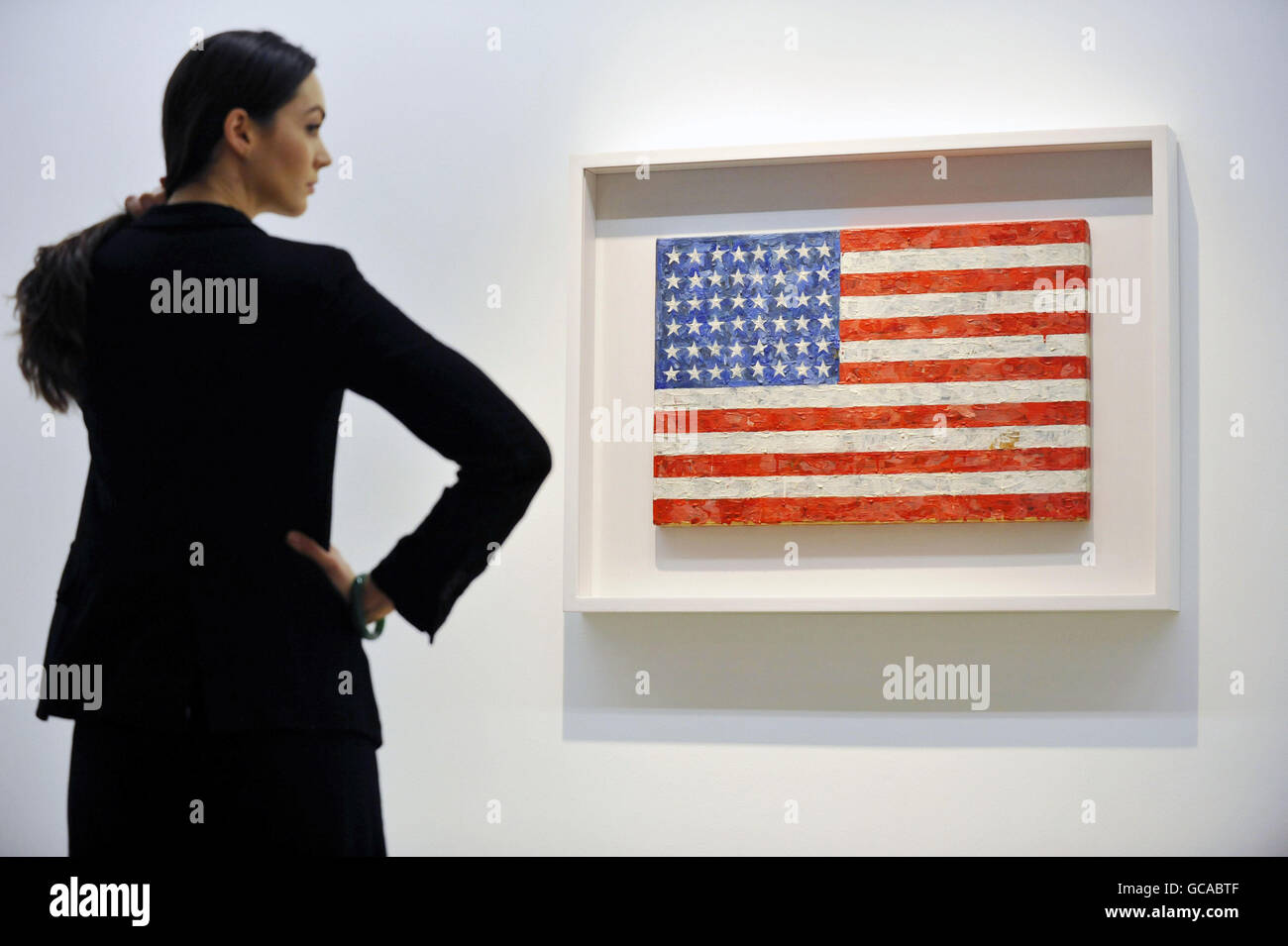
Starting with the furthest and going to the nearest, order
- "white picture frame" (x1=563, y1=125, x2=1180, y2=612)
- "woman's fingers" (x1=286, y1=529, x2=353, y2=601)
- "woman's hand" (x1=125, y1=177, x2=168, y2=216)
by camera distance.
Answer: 1. "woman's hand" (x1=125, y1=177, x2=168, y2=216)
2. "woman's fingers" (x1=286, y1=529, x2=353, y2=601)
3. "white picture frame" (x1=563, y1=125, x2=1180, y2=612)

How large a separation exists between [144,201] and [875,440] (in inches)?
48.9

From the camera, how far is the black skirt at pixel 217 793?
2.07m

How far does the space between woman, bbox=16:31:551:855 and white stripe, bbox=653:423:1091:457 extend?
0.25 metres

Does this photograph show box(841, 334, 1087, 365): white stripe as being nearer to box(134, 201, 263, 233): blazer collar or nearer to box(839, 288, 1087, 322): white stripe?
box(839, 288, 1087, 322): white stripe

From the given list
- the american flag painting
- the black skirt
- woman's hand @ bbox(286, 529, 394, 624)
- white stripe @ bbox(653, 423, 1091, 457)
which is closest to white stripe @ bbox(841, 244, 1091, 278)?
the american flag painting

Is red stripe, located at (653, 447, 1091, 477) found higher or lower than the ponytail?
lower

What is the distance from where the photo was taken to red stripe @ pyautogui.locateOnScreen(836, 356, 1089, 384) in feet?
6.80

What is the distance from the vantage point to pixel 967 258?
6.94 feet

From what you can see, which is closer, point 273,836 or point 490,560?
point 273,836

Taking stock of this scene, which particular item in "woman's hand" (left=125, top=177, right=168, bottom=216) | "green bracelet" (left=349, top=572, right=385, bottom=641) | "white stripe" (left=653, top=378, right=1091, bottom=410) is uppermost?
"woman's hand" (left=125, top=177, right=168, bottom=216)

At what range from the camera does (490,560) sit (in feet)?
7.33
